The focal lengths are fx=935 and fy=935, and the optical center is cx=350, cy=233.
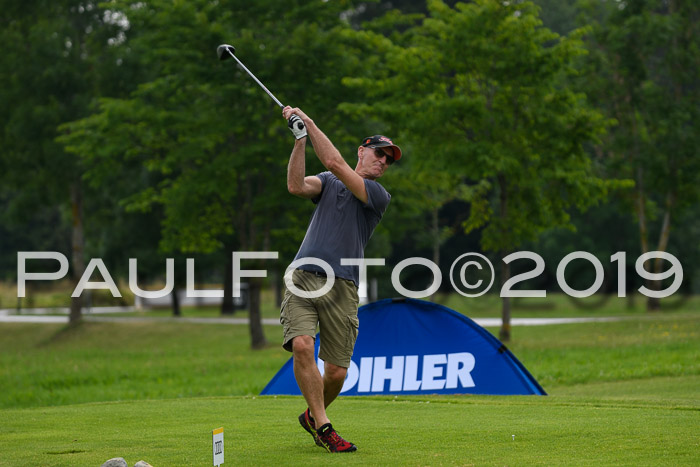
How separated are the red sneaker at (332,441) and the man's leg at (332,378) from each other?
23.8 inches

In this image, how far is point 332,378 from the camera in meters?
6.91

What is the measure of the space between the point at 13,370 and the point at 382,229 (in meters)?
11.0

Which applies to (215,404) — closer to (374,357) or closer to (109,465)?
(374,357)

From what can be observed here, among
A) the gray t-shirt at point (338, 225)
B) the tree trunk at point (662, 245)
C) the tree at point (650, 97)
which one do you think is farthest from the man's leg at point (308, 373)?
the tree trunk at point (662, 245)

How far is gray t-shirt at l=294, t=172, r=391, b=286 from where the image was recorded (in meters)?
6.65

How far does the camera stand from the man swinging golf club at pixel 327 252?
21.3 feet

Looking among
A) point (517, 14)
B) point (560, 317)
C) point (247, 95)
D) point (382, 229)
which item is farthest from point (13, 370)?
point (560, 317)

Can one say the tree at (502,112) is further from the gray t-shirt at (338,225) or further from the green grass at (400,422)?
the gray t-shirt at (338,225)

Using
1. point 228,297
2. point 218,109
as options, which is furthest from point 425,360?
point 228,297

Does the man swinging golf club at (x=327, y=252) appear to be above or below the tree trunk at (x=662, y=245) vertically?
above

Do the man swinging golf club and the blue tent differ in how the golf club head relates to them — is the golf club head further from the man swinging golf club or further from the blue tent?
the blue tent

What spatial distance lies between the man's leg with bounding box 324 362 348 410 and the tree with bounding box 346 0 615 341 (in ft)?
50.8

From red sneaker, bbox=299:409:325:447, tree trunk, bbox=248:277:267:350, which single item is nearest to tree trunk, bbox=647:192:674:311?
tree trunk, bbox=248:277:267:350

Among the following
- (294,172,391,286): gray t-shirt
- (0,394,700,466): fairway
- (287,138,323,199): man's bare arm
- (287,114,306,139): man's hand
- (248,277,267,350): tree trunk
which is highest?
(287,114,306,139): man's hand
